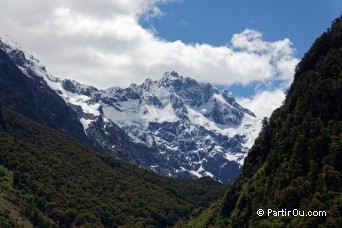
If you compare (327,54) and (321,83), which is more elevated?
(327,54)

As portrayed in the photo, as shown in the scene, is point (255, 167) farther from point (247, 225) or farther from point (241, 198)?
point (247, 225)

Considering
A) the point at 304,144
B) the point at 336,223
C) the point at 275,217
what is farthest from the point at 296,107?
the point at 336,223

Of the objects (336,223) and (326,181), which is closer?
(336,223)

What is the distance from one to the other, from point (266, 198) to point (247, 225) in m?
10.9

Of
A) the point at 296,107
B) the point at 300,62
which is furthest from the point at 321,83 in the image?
the point at 300,62

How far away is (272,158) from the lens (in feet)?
499

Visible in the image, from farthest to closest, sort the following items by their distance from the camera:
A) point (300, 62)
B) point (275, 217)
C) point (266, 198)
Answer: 1. point (300, 62)
2. point (266, 198)
3. point (275, 217)

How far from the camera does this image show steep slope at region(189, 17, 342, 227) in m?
121

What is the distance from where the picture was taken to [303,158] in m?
138

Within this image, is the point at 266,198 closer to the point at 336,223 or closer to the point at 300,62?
the point at 336,223

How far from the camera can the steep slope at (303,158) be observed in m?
121

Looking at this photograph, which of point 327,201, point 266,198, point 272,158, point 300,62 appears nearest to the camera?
point 327,201

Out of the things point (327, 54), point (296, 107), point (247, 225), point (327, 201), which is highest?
point (327, 54)

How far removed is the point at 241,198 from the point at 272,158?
672 inches
